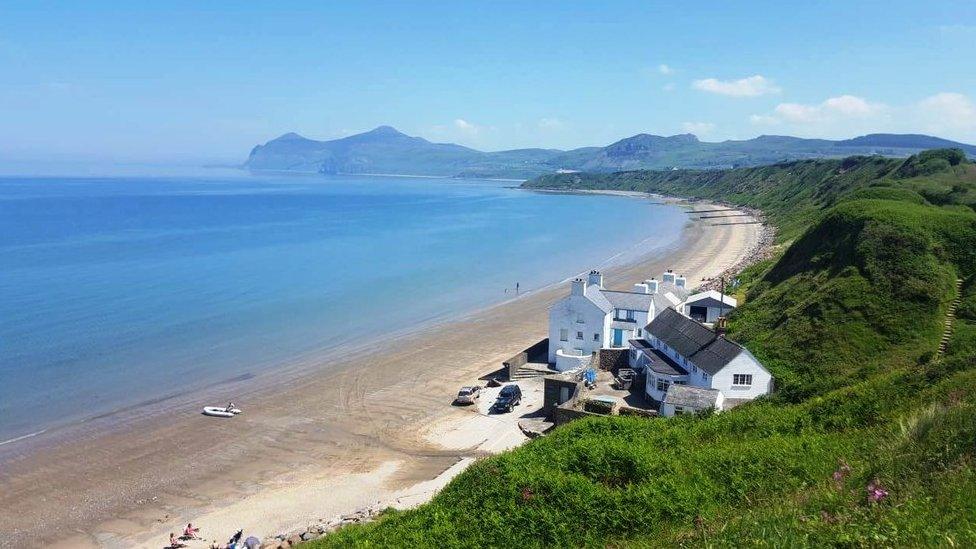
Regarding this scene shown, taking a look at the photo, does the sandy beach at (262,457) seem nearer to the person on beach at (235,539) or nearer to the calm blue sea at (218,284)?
the person on beach at (235,539)

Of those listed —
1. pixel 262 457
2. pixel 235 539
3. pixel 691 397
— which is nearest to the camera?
pixel 235 539

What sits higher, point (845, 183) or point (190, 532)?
point (845, 183)

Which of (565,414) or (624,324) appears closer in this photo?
(565,414)

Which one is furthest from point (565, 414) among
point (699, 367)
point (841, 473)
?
point (841, 473)

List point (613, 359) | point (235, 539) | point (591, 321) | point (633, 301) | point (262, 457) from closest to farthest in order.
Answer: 1. point (235, 539)
2. point (262, 457)
3. point (613, 359)
4. point (591, 321)
5. point (633, 301)

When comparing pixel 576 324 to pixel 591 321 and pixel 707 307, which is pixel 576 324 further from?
pixel 707 307

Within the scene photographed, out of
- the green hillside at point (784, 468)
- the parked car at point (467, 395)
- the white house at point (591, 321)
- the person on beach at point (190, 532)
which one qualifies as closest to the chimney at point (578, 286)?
the white house at point (591, 321)

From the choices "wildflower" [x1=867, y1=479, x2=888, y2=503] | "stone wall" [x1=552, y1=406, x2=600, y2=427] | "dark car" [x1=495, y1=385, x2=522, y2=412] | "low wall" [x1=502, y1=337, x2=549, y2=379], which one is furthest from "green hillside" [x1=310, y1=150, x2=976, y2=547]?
"low wall" [x1=502, y1=337, x2=549, y2=379]

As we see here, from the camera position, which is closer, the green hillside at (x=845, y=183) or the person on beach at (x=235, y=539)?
the person on beach at (x=235, y=539)

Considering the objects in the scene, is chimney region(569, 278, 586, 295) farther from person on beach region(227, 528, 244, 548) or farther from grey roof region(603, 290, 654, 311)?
person on beach region(227, 528, 244, 548)
